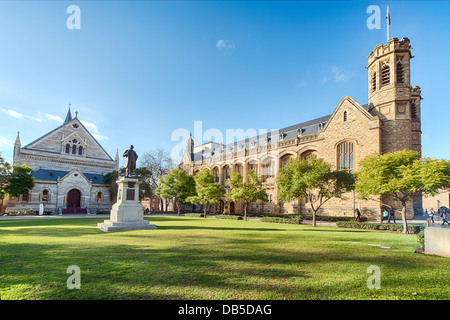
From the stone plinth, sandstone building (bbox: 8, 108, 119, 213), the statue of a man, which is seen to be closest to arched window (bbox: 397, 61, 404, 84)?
the stone plinth

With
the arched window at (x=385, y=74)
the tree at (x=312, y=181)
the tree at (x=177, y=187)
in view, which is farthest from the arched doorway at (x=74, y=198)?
the arched window at (x=385, y=74)

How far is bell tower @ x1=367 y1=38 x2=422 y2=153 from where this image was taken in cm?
2694

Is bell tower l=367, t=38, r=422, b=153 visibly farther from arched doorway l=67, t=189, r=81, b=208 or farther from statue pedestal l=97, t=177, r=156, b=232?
arched doorway l=67, t=189, r=81, b=208

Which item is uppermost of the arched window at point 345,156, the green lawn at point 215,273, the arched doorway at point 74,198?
the arched window at point 345,156

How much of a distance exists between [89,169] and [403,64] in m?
57.9

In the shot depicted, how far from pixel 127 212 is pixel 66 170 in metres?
38.9

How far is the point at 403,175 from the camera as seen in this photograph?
1612 cm

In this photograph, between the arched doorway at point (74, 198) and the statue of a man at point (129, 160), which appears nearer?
the statue of a man at point (129, 160)

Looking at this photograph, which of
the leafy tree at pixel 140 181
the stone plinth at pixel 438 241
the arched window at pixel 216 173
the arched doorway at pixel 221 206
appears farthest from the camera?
the arched window at pixel 216 173

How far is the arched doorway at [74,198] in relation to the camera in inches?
1601

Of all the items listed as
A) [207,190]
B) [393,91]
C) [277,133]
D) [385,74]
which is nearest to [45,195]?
[207,190]

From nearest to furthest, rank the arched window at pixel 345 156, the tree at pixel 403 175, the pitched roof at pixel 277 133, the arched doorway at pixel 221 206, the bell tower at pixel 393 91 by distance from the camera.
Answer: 1. the tree at pixel 403 175
2. the bell tower at pixel 393 91
3. the arched window at pixel 345 156
4. the pitched roof at pixel 277 133
5. the arched doorway at pixel 221 206

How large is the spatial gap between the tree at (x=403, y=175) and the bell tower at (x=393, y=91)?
38.0 ft

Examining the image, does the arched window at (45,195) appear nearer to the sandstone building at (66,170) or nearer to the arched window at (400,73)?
the sandstone building at (66,170)
